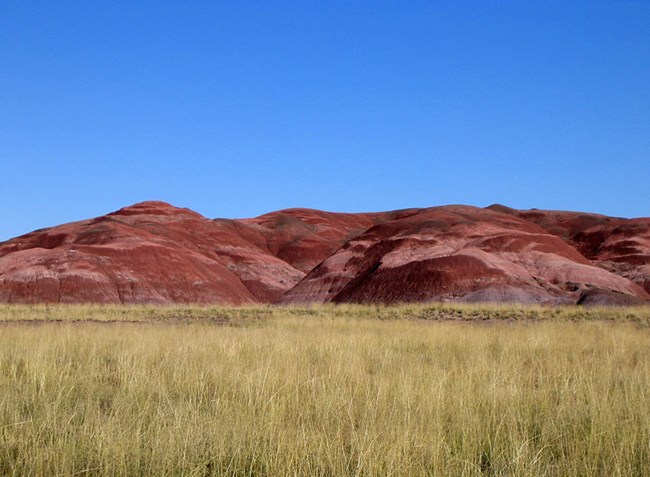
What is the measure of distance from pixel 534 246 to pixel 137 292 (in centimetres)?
4461

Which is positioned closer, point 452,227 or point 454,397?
point 454,397

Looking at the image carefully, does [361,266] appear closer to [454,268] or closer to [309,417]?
[454,268]

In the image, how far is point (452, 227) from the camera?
71562 mm

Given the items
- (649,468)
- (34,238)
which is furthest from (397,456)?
(34,238)

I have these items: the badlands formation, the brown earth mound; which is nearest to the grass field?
the badlands formation

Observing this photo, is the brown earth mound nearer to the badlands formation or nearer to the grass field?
the badlands formation

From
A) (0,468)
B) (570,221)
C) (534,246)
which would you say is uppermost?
(570,221)

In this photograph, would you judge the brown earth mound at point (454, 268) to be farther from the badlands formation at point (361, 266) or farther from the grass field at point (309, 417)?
the grass field at point (309, 417)

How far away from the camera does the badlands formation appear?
2138 inches

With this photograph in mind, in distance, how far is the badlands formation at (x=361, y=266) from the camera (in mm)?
54312

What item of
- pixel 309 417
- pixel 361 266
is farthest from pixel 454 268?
pixel 309 417

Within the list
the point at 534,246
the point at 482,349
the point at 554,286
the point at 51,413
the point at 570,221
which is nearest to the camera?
the point at 51,413

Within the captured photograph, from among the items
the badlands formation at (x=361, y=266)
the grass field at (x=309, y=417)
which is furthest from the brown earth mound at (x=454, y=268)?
the grass field at (x=309, y=417)

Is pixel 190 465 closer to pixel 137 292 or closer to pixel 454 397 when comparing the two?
pixel 454 397
